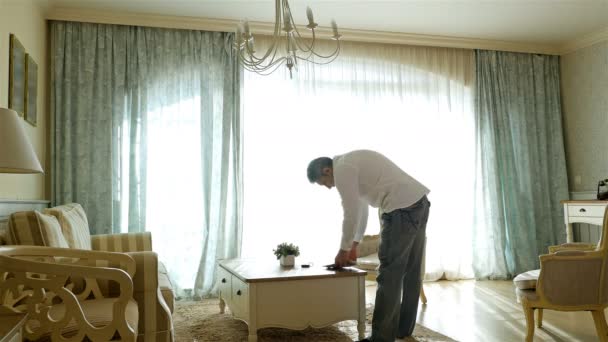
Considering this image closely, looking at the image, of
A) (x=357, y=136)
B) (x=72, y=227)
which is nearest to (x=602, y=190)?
(x=357, y=136)

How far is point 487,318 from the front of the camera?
12.5ft

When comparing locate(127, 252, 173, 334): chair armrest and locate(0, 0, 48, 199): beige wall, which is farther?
locate(0, 0, 48, 199): beige wall

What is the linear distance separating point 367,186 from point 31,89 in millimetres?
2607

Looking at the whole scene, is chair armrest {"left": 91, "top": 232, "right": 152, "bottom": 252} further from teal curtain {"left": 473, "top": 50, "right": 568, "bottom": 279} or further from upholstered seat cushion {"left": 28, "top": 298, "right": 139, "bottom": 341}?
teal curtain {"left": 473, "top": 50, "right": 568, "bottom": 279}

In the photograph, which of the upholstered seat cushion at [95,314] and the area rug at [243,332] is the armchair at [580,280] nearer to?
the area rug at [243,332]

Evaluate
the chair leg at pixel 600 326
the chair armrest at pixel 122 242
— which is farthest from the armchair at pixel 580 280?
the chair armrest at pixel 122 242

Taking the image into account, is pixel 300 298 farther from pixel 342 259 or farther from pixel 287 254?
pixel 287 254

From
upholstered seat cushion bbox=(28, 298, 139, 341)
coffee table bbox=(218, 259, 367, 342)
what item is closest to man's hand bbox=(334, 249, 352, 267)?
coffee table bbox=(218, 259, 367, 342)

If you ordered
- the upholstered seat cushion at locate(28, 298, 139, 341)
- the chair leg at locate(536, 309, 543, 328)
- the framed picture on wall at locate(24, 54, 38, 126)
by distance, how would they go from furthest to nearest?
the framed picture on wall at locate(24, 54, 38, 126), the chair leg at locate(536, 309, 543, 328), the upholstered seat cushion at locate(28, 298, 139, 341)

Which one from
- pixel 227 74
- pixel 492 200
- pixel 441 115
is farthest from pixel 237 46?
pixel 492 200

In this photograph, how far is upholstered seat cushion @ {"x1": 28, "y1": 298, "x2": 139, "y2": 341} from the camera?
1968 millimetres

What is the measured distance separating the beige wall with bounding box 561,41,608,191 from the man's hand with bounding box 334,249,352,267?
3.73 m

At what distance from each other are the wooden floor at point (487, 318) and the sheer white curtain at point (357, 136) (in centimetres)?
69

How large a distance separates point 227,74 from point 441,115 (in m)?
2.28
